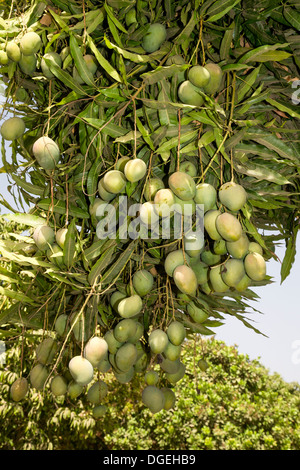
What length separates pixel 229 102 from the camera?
2.72 ft

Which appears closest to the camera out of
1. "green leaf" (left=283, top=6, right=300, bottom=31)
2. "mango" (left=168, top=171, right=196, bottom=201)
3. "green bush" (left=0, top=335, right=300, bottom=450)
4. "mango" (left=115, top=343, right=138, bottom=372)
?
"mango" (left=168, top=171, right=196, bottom=201)

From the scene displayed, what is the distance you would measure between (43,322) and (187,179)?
2.50 feet

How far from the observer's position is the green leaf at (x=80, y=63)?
81 centimetres

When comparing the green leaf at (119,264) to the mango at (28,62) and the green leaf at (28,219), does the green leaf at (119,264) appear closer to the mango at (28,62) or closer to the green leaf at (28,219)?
the green leaf at (28,219)

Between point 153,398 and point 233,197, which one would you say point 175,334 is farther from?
point 233,197

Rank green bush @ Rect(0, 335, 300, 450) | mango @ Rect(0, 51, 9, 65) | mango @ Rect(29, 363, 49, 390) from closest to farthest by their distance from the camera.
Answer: mango @ Rect(0, 51, 9, 65) → mango @ Rect(29, 363, 49, 390) → green bush @ Rect(0, 335, 300, 450)

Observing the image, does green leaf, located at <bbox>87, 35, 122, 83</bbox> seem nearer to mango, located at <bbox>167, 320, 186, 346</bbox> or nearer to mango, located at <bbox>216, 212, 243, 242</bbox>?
mango, located at <bbox>216, 212, 243, 242</bbox>

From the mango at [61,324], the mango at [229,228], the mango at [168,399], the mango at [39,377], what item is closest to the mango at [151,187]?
the mango at [229,228]

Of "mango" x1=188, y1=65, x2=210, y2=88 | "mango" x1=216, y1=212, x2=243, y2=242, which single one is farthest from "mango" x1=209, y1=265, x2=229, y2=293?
"mango" x1=188, y1=65, x2=210, y2=88

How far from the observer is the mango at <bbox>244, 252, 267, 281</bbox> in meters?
0.82

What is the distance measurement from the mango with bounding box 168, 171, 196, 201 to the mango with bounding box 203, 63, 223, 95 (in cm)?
17

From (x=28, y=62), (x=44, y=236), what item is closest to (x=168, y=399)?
(x=44, y=236)

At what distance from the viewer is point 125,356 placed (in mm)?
1054
